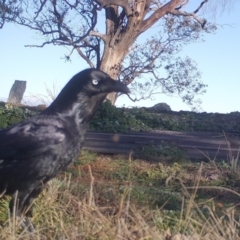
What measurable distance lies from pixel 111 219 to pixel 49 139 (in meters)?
0.67

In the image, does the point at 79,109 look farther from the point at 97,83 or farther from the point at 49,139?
the point at 49,139

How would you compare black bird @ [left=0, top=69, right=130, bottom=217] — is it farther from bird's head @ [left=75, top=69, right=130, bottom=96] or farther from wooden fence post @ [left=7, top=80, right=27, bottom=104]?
wooden fence post @ [left=7, top=80, right=27, bottom=104]

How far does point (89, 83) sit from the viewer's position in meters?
4.57

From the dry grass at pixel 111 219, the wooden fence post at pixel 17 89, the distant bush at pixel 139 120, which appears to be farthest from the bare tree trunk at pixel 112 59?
the dry grass at pixel 111 219

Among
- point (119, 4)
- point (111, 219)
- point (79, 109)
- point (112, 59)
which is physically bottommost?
point (111, 219)

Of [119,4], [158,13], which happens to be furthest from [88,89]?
[158,13]

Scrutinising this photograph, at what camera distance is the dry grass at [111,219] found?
3984 millimetres

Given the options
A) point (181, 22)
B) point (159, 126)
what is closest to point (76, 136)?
point (159, 126)

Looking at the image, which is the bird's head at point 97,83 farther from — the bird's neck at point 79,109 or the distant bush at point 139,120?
the distant bush at point 139,120

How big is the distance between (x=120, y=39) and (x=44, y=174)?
64.9 feet

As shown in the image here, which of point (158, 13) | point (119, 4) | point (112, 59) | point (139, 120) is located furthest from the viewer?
point (158, 13)

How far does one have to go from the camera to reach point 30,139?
4469mm

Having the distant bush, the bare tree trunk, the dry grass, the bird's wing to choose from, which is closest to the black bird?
the bird's wing

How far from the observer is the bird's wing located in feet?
14.3
